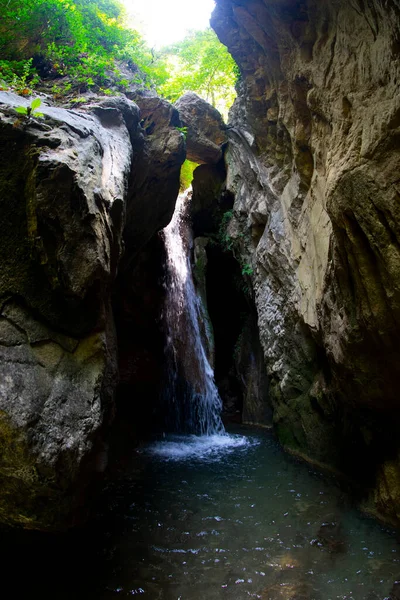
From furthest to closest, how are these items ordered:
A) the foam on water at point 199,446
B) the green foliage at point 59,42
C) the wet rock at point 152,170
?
1. the foam on water at point 199,446
2. the wet rock at point 152,170
3. the green foliage at point 59,42

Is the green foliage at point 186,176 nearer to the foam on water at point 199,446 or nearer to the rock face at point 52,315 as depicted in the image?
the foam on water at point 199,446

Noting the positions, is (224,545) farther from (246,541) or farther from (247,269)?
(247,269)

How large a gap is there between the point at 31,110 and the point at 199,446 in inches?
288

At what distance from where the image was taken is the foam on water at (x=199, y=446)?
783cm

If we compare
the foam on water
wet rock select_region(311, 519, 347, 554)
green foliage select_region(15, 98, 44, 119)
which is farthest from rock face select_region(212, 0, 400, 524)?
green foliage select_region(15, 98, 44, 119)

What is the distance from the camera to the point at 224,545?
4055mm

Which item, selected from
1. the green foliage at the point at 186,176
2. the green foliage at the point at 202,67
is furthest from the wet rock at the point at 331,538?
the green foliage at the point at 202,67

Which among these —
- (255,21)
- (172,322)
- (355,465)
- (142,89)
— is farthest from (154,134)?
(355,465)

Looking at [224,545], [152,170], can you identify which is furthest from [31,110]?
[224,545]

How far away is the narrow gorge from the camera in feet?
10.6

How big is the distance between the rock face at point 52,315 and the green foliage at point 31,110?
0.08 meters

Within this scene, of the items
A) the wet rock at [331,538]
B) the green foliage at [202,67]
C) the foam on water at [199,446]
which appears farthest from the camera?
the green foliage at [202,67]

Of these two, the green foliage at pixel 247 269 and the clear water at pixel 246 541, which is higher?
the green foliage at pixel 247 269

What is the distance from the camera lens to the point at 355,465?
214 inches
